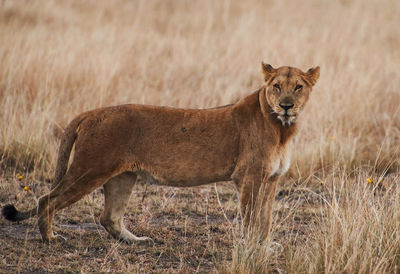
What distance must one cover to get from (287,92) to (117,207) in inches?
65.4

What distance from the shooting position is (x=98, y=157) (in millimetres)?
4664

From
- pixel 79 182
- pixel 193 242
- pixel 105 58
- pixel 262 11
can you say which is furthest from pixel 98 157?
pixel 262 11

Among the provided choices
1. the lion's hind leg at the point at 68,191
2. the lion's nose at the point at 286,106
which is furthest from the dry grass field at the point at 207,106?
the lion's nose at the point at 286,106

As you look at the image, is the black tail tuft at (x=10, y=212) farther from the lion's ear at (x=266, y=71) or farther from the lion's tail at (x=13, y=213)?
the lion's ear at (x=266, y=71)

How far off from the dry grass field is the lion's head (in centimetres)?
62

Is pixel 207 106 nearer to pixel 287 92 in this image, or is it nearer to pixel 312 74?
pixel 312 74

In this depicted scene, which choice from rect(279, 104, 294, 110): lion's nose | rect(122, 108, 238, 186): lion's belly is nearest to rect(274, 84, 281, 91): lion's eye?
rect(279, 104, 294, 110): lion's nose

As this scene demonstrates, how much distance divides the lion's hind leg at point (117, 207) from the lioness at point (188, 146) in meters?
0.10

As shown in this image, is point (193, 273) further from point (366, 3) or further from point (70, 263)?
point (366, 3)

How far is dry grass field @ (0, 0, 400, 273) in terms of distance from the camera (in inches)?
173

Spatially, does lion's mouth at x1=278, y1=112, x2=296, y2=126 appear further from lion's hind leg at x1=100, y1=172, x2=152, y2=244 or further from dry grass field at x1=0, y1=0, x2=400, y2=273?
lion's hind leg at x1=100, y1=172, x2=152, y2=244

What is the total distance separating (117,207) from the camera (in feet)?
16.6

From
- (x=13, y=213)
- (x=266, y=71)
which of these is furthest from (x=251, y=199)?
(x=13, y=213)

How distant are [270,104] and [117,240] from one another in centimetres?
165
